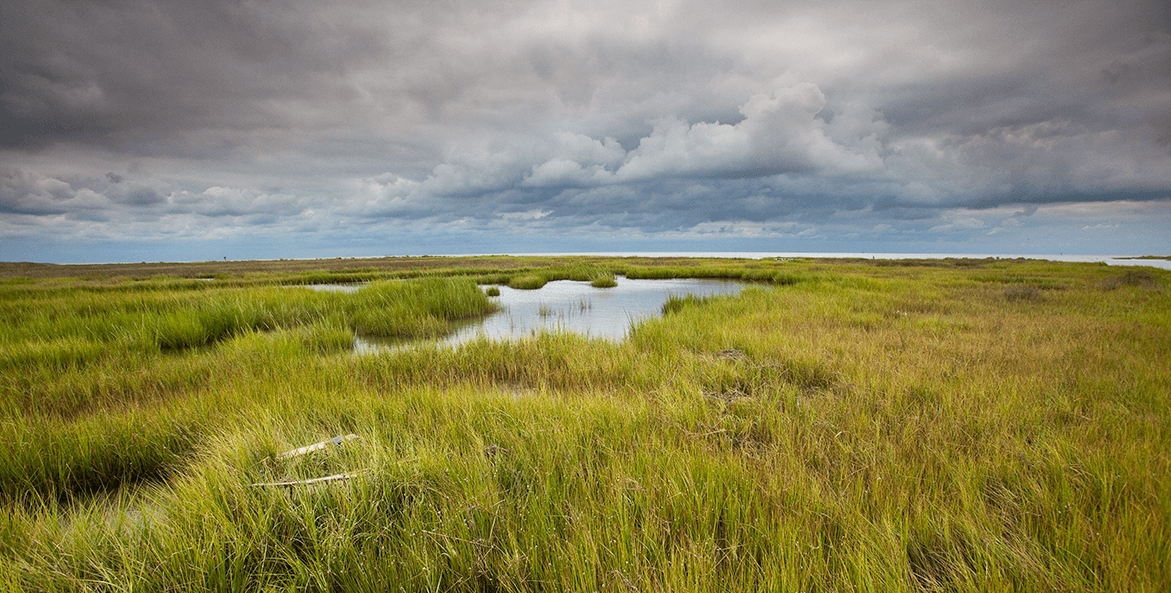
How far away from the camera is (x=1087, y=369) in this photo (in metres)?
5.35

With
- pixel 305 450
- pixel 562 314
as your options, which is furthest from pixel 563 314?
pixel 305 450

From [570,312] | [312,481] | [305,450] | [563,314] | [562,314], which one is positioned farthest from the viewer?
[570,312]

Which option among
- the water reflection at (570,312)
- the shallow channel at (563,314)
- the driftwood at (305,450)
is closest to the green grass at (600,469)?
the driftwood at (305,450)

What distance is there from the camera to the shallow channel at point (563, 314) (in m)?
8.98

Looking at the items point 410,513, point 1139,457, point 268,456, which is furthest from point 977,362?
point 268,456

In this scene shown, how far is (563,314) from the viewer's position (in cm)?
1231

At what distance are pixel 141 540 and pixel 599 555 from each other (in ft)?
8.10

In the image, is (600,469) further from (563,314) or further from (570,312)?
(570,312)

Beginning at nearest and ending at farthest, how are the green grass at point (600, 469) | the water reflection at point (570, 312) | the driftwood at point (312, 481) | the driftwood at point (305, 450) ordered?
1. the green grass at point (600, 469)
2. the driftwood at point (312, 481)
3. the driftwood at point (305, 450)
4. the water reflection at point (570, 312)

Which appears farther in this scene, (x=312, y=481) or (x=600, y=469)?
(x=600, y=469)

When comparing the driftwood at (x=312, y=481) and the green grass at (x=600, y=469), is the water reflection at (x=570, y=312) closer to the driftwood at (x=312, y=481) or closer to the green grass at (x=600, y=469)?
the green grass at (x=600, y=469)

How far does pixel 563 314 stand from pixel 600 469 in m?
9.43

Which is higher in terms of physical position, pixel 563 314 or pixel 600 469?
pixel 563 314

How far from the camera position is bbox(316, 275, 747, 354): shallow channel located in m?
8.98
